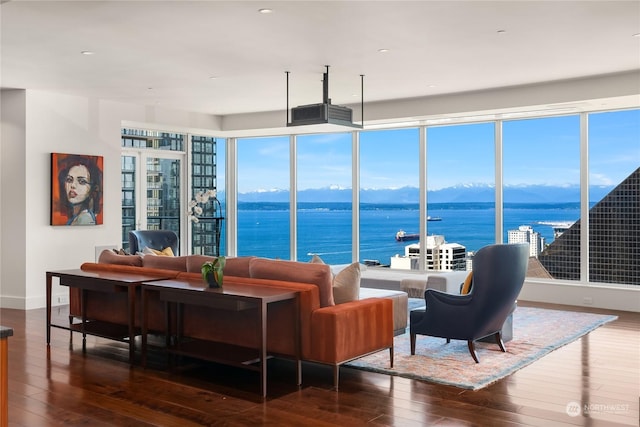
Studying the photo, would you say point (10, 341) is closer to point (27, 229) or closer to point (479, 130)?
point (27, 229)

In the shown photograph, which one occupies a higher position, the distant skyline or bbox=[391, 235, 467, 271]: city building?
the distant skyline

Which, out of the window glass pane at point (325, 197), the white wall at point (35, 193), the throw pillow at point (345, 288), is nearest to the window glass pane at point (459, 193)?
the window glass pane at point (325, 197)

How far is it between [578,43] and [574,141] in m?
3.06

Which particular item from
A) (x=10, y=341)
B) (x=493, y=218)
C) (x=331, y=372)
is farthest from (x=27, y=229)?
(x=493, y=218)

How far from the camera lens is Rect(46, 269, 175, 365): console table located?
5.18 m

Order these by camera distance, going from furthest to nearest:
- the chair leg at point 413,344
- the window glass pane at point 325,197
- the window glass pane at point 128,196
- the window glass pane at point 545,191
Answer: the window glass pane at point 325,197
the window glass pane at point 128,196
the window glass pane at point 545,191
the chair leg at point 413,344

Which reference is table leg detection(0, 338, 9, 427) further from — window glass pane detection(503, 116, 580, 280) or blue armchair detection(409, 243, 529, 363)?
window glass pane detection(503, 116, 580, 280)

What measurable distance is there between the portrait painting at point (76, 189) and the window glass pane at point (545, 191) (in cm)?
581

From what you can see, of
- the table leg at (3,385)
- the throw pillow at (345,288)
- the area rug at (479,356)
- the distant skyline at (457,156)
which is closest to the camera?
the table leg at (3,385)

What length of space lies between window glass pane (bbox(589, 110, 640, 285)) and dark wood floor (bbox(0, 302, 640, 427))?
2.87 m

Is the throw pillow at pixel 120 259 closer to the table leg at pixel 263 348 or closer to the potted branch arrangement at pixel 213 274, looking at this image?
the potted branch arrangement at pixel 213 274

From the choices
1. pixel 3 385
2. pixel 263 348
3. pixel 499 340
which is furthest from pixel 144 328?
pixel 499 340

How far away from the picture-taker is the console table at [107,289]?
17.0 ft

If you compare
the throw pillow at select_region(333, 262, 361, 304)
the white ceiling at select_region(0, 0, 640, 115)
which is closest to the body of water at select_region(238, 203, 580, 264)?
the white ceiling at select_region(0, 0, 640, 115)
